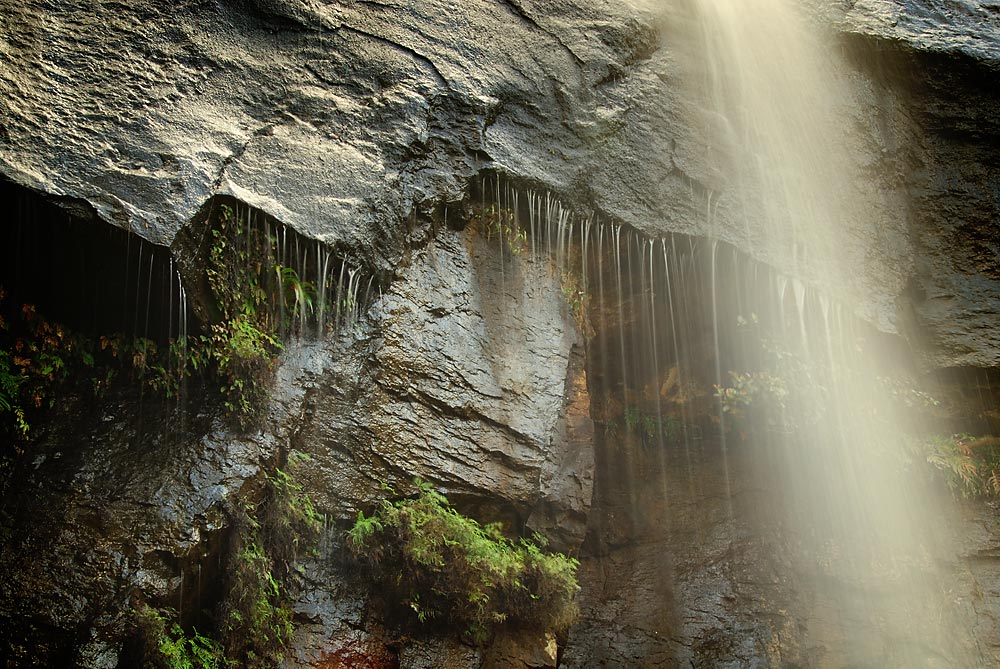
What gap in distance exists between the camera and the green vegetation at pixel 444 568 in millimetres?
6184

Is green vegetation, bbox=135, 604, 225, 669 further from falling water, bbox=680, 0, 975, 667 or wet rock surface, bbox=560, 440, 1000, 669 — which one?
falling water, bbox=680, 0, 975, 667

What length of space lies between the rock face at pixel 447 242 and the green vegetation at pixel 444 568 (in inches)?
9.6

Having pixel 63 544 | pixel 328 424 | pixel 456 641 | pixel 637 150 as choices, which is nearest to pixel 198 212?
pixel 328 424

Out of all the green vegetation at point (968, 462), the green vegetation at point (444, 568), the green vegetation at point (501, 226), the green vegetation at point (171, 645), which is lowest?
the green vegetation at point (171, 645)

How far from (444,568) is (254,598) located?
1684 millimetres

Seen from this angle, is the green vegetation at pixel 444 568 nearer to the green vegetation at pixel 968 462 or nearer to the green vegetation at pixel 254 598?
the green vegetation at pixel 254 598

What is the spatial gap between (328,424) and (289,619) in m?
1.72

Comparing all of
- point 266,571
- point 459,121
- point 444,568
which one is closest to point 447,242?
point 459,121

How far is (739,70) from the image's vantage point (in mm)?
9383

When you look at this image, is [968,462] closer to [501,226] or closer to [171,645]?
[501,226]

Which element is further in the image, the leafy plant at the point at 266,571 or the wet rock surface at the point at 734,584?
the wet rock surface at the point at 734,584

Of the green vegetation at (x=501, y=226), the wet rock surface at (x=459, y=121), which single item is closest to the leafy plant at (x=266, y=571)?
the wet rock surface at (x=459, y=121)

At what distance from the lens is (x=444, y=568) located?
627cm

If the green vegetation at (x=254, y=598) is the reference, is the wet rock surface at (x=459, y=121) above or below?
above
